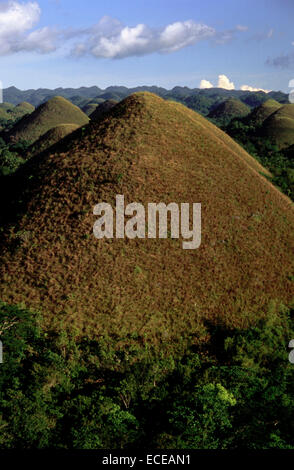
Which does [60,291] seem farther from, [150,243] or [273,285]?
[273,285]

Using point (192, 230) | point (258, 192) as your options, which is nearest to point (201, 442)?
point (192, 230)

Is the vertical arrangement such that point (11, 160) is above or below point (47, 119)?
below

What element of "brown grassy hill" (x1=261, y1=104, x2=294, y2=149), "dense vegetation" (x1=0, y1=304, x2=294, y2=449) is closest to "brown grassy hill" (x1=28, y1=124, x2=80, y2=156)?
"brown grassy hill" (x1=261, y1=104, x2=294, y2=149)

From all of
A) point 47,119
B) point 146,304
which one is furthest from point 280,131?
point 146,304

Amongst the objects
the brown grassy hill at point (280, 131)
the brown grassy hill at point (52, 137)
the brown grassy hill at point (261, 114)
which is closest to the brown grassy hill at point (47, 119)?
the brown grassy hill at point (52, 137)

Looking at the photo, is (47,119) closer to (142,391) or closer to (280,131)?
(280,131)

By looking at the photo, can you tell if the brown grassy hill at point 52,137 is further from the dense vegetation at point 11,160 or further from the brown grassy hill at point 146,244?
the brown grassy hill at point 146,244
